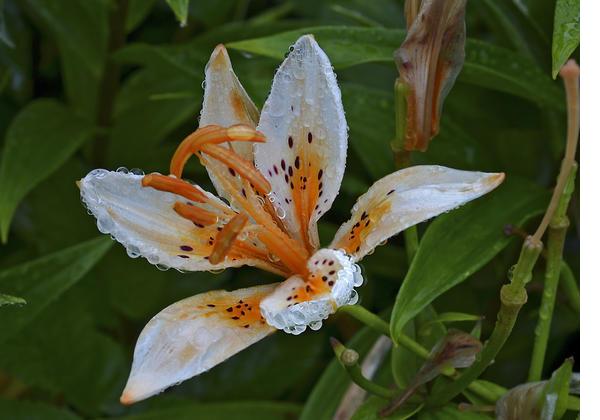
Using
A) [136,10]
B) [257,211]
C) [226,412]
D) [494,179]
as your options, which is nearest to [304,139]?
[257,211]

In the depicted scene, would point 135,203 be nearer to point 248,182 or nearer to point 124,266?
point 248,182

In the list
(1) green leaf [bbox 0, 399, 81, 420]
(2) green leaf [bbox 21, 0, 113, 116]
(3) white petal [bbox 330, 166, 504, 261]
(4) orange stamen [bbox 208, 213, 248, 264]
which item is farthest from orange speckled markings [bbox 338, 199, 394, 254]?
(2) green leaf [bbox 21, 0, 113, 116]

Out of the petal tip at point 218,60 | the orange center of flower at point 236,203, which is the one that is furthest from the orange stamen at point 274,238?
the petal tip at point 218,60

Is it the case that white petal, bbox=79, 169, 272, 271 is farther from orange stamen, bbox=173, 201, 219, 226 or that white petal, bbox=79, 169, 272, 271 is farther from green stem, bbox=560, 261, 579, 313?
green stem, bbox=560, 261, 579, 313

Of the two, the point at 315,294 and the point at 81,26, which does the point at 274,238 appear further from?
the point at 81,26

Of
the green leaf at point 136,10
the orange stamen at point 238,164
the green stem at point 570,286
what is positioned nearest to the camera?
the orange stamen at point 238,164

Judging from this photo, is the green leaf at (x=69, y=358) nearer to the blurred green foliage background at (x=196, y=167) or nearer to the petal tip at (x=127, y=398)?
the blurred green foliage background at (x=196, y=167)

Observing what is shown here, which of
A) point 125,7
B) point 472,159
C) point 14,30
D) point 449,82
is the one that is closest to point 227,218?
point 449,82
